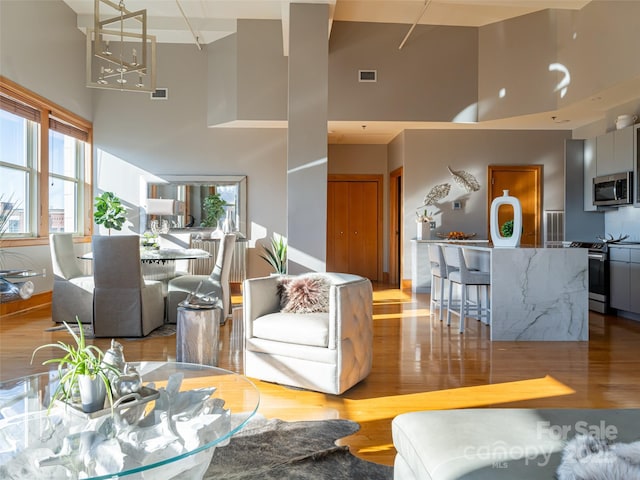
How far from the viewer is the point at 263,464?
2.12m

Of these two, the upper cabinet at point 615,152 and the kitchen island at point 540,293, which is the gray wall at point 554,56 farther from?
the kitchen island at point 540,293

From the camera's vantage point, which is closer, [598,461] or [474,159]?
[598,461]

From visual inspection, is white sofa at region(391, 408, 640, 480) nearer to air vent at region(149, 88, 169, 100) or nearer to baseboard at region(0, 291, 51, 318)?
baseboard at region(0, 291, 51, 318)

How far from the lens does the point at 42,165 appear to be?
6.38 meters

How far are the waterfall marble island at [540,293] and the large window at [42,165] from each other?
16.4 ft

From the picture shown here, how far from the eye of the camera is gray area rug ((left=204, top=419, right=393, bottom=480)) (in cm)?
204

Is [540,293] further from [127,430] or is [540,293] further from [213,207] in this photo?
[213,207]

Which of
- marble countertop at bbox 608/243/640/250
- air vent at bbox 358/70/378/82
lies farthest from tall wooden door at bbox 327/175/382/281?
marble countertop at bbox 608/243/640/250

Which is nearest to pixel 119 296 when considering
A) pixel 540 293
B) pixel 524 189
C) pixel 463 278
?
pixel 463 278

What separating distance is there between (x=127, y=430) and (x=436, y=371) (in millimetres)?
2578

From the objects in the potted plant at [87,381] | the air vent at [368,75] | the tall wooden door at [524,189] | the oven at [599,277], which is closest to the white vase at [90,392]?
the potted plant at [87,381]

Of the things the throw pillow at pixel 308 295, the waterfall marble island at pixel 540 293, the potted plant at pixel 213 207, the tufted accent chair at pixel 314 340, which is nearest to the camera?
the tufted accent chair at pixel 314 340

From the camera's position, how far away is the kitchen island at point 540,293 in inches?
179

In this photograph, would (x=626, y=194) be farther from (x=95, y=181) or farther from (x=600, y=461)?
(x=95, y=181)
